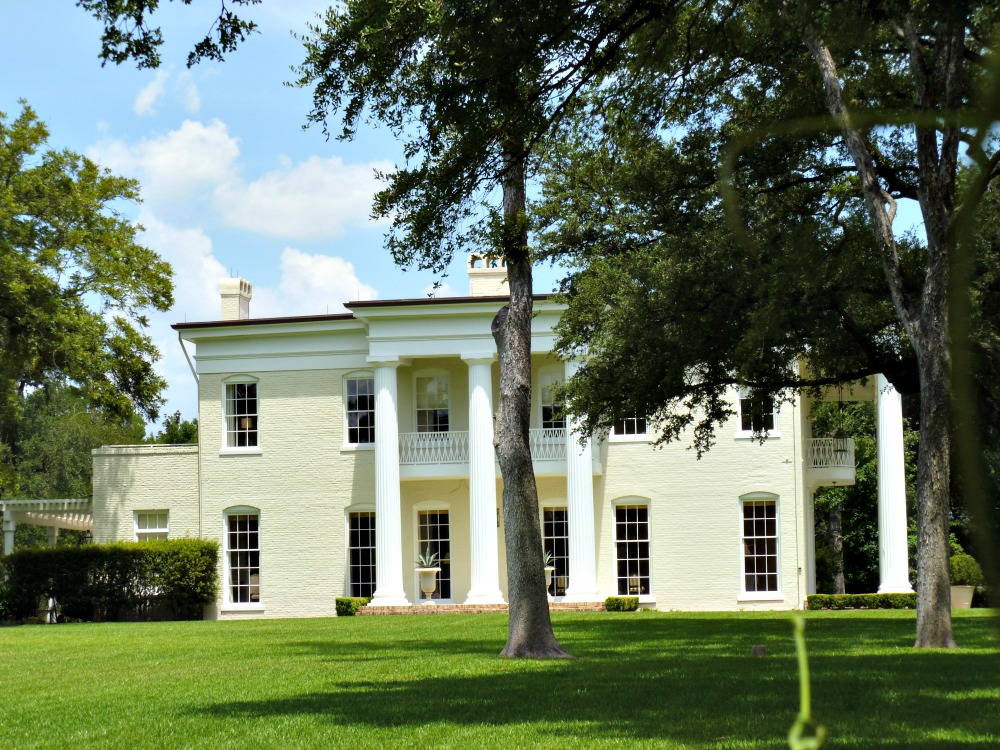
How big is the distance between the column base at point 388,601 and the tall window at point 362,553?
5.07 ft

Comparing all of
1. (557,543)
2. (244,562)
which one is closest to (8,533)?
(244,562)

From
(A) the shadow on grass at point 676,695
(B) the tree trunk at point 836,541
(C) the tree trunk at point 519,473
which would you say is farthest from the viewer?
(B) the tree trunk at point 836,541

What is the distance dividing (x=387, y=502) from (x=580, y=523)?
5.16 metres

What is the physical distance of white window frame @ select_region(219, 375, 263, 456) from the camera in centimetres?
3581

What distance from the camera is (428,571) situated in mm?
34844

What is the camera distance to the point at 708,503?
3397cm

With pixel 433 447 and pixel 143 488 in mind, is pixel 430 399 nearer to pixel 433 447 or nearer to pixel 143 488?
pixel 433 447

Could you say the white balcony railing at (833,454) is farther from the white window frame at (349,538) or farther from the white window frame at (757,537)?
the white window frame at (349,538)

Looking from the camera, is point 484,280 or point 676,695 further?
point 484,280

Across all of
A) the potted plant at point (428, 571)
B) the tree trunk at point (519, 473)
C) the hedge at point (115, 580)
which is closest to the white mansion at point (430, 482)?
the potted plant at point (428, 571)

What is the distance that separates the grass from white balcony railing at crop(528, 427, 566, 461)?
13.1 meters

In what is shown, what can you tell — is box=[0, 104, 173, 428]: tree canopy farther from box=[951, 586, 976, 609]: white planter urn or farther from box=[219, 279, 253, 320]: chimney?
box=[951, 586, 976, 609]: white planter urn

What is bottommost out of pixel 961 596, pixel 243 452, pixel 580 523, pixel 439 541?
pixel 961 596

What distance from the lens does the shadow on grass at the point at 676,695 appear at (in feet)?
29.1
